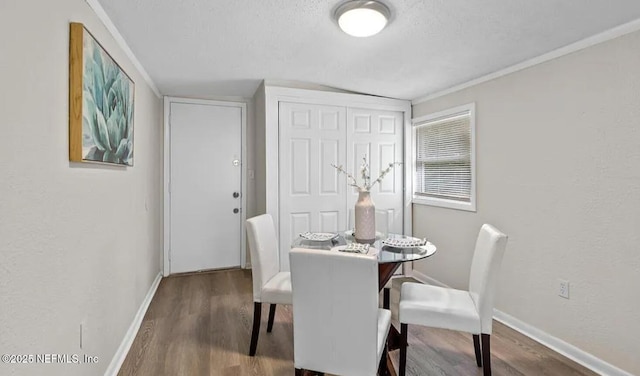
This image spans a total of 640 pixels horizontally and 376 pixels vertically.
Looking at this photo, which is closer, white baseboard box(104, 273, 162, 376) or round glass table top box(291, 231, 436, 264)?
round glass table top box(291, 231, 436, 264)

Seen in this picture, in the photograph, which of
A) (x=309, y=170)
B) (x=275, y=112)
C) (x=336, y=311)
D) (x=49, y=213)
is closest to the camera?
(x=49, y=213)

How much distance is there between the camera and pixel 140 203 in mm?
2826

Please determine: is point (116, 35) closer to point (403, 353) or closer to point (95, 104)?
point (95, 104)

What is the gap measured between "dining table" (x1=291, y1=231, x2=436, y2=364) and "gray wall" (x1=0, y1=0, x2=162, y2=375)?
115 cm

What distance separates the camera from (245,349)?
7.57 ft

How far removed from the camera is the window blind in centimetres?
322

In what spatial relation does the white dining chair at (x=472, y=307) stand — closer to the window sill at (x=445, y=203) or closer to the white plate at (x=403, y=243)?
the white plate at (x=403, y=243)

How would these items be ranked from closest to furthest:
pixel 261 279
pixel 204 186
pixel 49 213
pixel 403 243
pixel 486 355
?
pixel 49 213 < pixel 486 355 < pixel 403 243 < pixel 261 279 < pixel 204 186

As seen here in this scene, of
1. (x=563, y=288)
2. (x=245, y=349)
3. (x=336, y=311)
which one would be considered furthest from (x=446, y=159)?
(x=245, y=349)

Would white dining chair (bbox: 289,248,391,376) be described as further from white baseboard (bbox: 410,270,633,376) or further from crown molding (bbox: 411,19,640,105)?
crown molding (bbox: 411,19,640,105)

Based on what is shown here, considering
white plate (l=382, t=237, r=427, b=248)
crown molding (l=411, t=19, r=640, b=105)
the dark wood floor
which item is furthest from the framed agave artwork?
crown molding (l=411, t=19, r=640, b=105)

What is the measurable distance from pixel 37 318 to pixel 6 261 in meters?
0.29

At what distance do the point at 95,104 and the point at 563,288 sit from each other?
317 centimetres

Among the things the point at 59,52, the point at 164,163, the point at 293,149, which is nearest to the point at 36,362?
the point at 59,52
